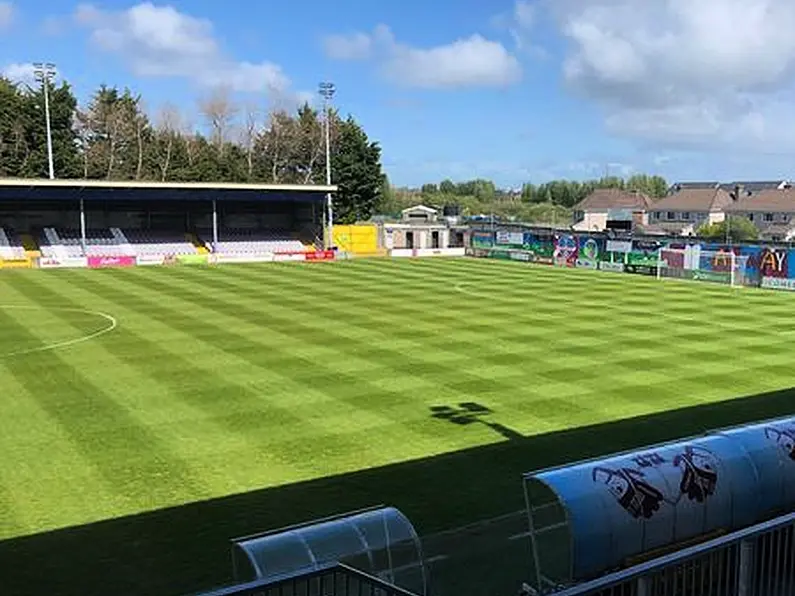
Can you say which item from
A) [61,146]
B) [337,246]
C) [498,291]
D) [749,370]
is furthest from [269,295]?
[61,146]

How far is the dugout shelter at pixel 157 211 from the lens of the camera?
63.0 m

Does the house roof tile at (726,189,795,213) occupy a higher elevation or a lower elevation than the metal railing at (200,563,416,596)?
higher

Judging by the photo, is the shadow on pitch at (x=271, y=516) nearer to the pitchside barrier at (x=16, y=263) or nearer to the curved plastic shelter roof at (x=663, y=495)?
the curved plastic shelter roof at (x=663, y=495)

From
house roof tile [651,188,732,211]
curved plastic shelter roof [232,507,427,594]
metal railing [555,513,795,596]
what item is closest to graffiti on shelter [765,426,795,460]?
metal railing [555,513,795,596]

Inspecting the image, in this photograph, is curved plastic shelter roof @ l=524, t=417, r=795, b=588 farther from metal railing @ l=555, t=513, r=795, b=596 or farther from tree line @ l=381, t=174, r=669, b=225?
tree line @ l=381, t=174, r=669, b=225

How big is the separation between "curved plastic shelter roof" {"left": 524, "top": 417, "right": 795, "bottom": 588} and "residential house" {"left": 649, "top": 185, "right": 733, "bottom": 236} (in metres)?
97.8

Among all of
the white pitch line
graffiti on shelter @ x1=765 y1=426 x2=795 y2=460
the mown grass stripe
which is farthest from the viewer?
the white pitch line

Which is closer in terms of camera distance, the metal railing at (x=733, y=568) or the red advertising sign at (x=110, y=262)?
the metal railing at (x=733, y=568)

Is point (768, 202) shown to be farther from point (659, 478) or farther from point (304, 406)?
point (659, 478)

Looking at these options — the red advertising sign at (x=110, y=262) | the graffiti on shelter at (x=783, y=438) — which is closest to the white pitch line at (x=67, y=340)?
the graffiti on shelter at (x=783, y=438)

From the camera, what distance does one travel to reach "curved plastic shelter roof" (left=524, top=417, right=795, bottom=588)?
8.43 metres

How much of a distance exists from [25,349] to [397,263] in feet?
138

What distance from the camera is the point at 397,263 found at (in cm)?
6494

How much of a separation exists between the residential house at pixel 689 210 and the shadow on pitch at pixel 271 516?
3677 inches
